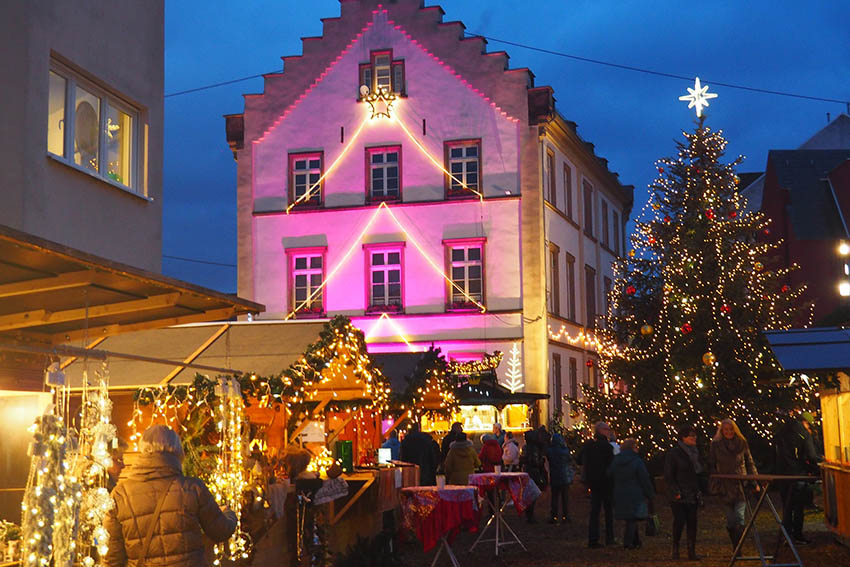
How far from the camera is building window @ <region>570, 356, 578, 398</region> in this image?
38.1 meters

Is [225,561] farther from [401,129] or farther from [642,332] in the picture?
[401,129]

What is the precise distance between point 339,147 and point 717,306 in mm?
12752

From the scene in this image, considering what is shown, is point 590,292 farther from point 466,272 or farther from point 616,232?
point 466,272

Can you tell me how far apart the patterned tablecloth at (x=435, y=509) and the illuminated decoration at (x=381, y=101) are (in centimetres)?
2166

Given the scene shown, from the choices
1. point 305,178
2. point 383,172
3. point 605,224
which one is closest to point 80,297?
point 383,172

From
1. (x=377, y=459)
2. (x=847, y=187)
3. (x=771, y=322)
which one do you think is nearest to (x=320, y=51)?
(x=771, y=322)

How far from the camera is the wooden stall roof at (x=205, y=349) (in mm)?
13336

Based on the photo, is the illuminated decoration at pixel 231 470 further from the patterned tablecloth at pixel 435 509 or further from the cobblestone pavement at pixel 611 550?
the cobblestone pavement at pixel 611 550

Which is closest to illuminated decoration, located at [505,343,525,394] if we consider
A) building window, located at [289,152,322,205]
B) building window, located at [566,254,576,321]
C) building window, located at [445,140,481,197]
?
building window, located at [445,140,481,197]

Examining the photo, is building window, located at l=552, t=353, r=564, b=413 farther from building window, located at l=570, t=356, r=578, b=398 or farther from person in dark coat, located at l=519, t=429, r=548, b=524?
person in dark coat, located at l=519, t=429, r=548, b=524

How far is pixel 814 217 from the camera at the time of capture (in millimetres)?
49406

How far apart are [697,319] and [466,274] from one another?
26.9 feet

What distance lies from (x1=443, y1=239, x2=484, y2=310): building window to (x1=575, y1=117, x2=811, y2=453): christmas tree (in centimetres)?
472

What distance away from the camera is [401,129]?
3434 centimetres
